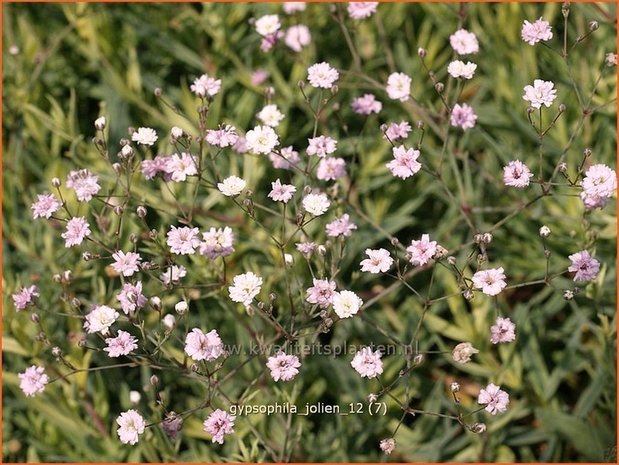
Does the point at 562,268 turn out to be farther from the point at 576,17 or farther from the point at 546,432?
the point at 576,17

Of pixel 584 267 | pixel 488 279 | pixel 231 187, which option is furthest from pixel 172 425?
pixel 584 267

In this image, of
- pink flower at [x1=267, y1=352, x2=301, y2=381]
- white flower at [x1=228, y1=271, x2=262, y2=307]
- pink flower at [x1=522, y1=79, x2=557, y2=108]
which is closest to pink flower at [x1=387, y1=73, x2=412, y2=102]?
pink flower at [x1=522, y1=79, x2=557, y2=108]

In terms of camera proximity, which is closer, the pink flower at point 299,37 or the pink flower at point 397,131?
the pink flower at point 397,131

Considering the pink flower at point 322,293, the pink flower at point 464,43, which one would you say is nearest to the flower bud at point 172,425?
the pink flower at point 322,293

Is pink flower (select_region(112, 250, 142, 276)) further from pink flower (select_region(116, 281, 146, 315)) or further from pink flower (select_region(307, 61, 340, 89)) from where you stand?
pink flower (select_region(307, 61, 340, 89))

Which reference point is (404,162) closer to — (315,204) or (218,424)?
(315,204)

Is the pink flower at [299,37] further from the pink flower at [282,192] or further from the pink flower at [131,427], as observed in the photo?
the pink flower at [131,427]
